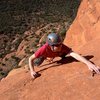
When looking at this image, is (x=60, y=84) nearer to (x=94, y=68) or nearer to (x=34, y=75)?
(x=94, y=68)

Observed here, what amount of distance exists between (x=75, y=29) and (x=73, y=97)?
11.2 meters

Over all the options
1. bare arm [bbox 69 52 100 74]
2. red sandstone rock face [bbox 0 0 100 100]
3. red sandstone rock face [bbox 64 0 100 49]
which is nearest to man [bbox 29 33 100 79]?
bare arm [bbox 69 52 100 74]

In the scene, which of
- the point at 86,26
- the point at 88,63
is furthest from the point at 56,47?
the point at 86,26

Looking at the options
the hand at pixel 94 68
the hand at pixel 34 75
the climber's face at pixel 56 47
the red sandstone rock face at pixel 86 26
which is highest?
the climber's face at pixel 56 47

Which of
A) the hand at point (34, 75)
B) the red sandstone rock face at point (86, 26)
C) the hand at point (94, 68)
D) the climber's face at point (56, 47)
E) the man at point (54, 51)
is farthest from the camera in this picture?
the red sandstone rock face at point (86, 26)

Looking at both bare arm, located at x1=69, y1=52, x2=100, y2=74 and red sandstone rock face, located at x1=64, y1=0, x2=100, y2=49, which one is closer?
bare arm, located at x1=69, y1=52, x2=100, y2=74

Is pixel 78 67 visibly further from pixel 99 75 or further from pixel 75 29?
pixel 75 29

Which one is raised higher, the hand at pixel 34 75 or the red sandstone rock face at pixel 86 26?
the hand at pixel 34 75

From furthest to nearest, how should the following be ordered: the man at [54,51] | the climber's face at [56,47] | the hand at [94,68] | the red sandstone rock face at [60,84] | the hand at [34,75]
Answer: the hand at [34,75] → the climber's face at [56,47] → the man at [54,51] → the hand at [94,68] → the red sandstone rock face at [60,84]

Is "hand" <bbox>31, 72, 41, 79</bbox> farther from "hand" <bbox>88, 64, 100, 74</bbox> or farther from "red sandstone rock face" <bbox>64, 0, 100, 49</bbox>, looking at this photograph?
"red sandstone rock face" <bbox>64, 0, 100, 49</bbox>

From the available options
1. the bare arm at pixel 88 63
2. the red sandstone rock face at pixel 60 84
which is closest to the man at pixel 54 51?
the bare arm at pixel 88 63

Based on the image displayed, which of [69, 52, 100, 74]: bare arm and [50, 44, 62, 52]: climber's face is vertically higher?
[50, 44, 62, 52]: climber's face

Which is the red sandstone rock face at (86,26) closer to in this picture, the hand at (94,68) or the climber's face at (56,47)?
the climber's face at (56,47)

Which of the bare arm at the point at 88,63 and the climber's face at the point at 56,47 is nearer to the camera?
the bare arm at the point at 88,63
